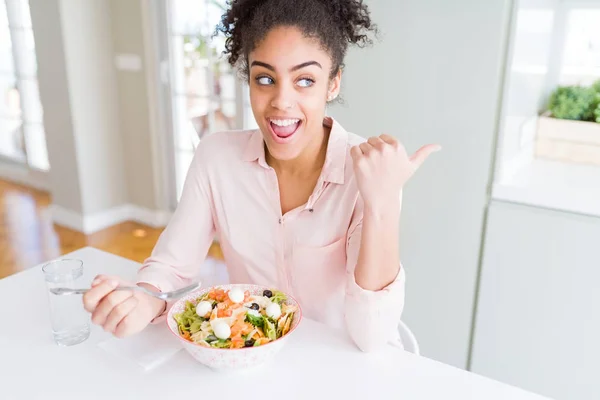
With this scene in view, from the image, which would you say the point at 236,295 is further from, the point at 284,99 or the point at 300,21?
the point at 300,21

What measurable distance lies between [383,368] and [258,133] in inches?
24.6

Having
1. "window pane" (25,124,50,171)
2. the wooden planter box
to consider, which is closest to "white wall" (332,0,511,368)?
the wooden planter box

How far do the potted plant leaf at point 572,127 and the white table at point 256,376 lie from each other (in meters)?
1.29

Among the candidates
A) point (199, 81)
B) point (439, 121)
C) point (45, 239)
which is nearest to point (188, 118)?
point (199, 81)

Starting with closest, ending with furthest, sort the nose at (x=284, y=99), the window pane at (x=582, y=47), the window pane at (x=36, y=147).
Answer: the nose at (x=284, y=99) → the window pane at (x=582, y=47) → the window pane at (x=36, y=147)

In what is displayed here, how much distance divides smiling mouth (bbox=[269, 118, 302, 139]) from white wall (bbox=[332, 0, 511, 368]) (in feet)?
2.58

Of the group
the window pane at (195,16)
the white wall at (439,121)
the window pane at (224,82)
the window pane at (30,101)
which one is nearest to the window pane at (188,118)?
the window pane at (224,82)

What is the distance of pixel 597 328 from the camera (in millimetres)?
1650

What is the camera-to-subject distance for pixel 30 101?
4074mm

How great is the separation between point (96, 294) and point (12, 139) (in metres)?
4.02

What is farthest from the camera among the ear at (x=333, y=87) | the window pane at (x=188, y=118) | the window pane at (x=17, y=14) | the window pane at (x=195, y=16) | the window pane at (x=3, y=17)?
the window pane at (x=3, y=17)

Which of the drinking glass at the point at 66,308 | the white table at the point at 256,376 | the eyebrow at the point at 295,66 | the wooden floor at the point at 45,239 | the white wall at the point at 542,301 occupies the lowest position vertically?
the wooden floor at the point at 45,239

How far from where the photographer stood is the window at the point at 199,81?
305cm

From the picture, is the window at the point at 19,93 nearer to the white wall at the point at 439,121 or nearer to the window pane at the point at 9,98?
the window pane at the point at 9,98
